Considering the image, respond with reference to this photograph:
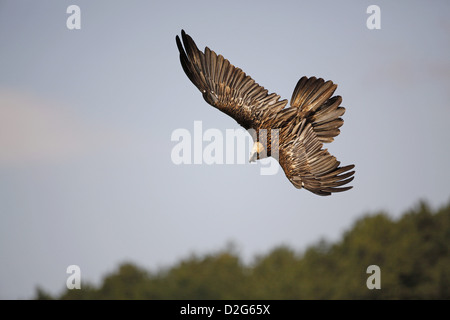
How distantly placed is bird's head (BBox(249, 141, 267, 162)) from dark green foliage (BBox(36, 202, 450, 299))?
53696mm

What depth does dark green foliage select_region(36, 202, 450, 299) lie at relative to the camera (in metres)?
63.9

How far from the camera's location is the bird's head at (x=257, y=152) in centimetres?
1238

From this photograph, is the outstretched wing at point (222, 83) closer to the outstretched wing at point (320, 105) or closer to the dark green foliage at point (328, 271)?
the outstretched wing at point (320, 105)

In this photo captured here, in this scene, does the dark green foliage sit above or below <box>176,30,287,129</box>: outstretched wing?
below

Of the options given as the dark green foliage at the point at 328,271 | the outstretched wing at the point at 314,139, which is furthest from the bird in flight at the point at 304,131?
the dark green foliage at the point at 328,271

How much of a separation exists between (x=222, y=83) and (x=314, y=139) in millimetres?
2386

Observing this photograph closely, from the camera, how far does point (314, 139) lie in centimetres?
1303

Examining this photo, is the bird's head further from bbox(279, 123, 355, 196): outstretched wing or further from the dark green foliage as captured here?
the dark green foliage

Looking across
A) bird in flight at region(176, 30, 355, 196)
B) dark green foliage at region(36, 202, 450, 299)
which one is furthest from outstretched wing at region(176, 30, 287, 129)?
dark green foliage at region(36, 202, 450, 299)
